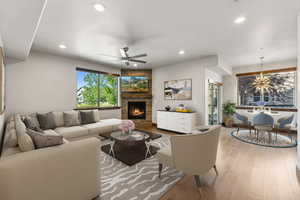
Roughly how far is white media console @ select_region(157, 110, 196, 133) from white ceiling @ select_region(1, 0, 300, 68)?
2.21 meters

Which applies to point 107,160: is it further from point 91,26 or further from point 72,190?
point 91,26

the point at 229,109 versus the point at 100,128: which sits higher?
the point at 229,109

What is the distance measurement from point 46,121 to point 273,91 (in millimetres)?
8309

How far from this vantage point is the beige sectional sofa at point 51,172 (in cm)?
108

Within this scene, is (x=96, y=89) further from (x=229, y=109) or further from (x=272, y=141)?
(x=272, y=141)

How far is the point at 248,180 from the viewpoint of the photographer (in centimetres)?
200

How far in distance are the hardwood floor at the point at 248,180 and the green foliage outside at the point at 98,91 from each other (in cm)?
426

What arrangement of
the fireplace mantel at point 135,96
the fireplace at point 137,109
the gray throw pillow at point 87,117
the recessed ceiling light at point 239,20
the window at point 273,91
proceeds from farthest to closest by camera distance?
the fireplace at point 137,109
the fireplace mantel at point 135,96
the window at point 273,91
the gray throw pillow at point 87,117
the recessed ceiling light at point 239,20

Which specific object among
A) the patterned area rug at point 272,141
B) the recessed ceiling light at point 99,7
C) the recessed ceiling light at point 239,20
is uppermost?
the recessed ceiling light at point 239,20

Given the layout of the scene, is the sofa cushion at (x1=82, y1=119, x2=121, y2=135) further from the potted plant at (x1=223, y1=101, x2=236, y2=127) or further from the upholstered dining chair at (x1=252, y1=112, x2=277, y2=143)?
the potted plant at (x1=223, y1=101, x2=236, y2=127)

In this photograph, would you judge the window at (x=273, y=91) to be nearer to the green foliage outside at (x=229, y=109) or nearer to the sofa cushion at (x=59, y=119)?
the green foliage outside at (x=229, y=109)

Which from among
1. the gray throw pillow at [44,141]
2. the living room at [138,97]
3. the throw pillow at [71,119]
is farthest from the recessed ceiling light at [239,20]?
the throw pillow at [71,119]

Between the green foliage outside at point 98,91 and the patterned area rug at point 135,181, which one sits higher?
the green foliage outside at point 98,91

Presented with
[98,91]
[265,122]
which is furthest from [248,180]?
[98,91]
